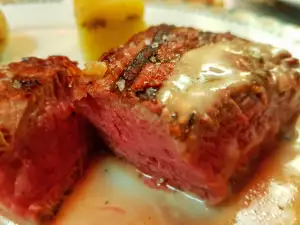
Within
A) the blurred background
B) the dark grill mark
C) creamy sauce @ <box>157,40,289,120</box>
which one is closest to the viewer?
creamy sauce @ <box>157,40,289,120</box>

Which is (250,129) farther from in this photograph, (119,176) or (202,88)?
(119,176)

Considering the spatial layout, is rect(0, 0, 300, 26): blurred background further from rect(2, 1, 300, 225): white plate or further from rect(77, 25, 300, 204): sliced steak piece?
rect(2, 1, 300, 225): white plate

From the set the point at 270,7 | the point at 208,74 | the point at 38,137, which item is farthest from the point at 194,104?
the point at 270,7

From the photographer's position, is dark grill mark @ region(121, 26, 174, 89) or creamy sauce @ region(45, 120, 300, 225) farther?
dark grill mark @ region(121, 26, 174, 89)

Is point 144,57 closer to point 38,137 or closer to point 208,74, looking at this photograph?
point 208,74

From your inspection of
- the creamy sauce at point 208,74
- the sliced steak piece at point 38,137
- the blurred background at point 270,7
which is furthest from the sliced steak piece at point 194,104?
the blurred background at point 270,7

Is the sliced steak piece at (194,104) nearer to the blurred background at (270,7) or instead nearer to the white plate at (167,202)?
the white plate at (167,202)

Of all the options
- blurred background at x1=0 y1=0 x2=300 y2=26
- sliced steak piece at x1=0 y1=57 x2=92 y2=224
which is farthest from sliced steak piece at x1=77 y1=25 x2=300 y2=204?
blurred background at x1=0 y1=0 x2=300 y2=26
